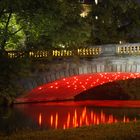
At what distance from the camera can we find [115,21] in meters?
36.0

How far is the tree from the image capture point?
33.8 meters

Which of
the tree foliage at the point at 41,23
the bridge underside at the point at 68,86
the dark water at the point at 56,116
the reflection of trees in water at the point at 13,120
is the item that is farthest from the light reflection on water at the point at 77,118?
the tree foliage at the point at 41,23

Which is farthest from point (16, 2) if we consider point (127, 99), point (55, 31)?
point (127, 99)

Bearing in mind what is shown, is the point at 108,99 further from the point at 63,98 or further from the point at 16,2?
the point at 16,2

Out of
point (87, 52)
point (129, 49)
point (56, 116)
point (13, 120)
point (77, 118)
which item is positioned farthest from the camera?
point (87, 52)

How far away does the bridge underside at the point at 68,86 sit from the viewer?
31556mm

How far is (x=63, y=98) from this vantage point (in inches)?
1458

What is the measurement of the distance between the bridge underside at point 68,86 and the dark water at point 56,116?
134 centimetres

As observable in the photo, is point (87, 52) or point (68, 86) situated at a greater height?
point (87, 52)

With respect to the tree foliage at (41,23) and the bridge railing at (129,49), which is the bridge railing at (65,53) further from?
the bridge railing at (129,49)

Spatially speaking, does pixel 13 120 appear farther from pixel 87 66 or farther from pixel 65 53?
pixel 87 66

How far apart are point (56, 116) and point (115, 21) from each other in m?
11.5

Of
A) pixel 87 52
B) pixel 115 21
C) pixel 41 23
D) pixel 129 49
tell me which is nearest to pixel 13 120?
pixel 41 23

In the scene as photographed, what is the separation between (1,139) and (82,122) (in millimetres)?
9790
